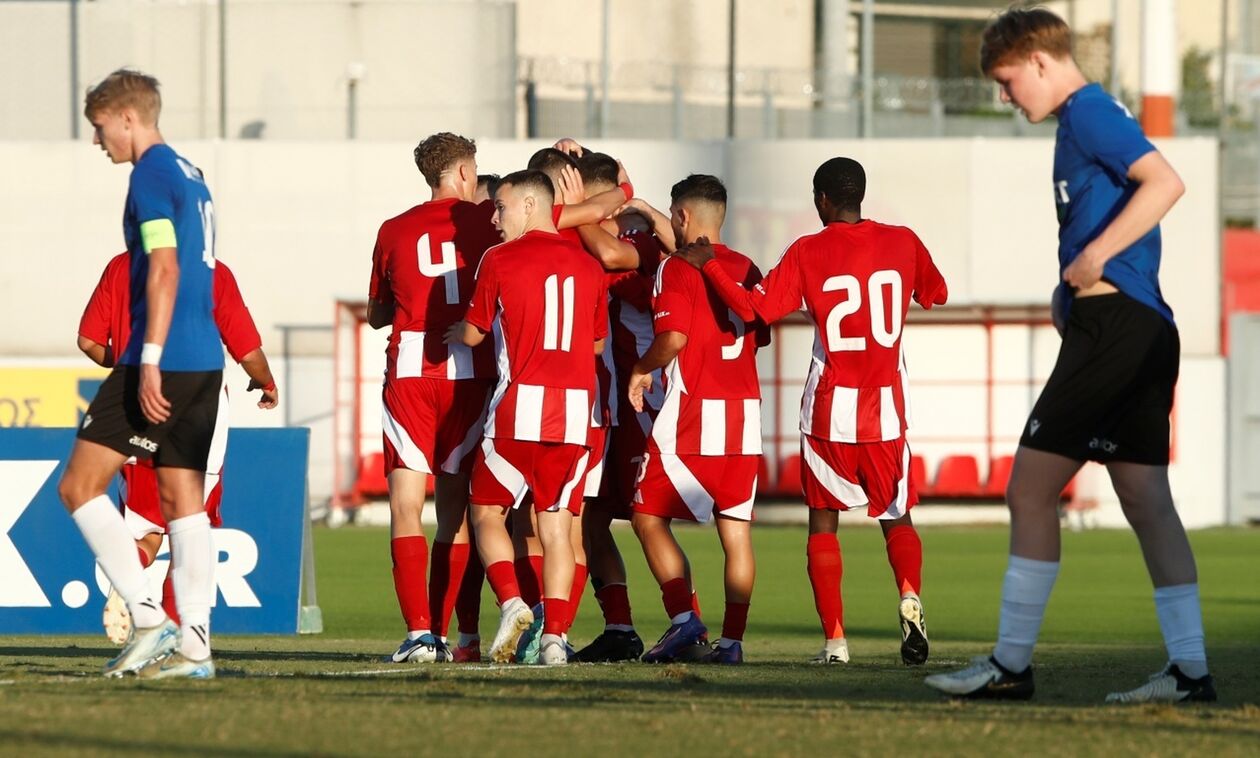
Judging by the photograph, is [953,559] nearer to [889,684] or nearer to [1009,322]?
[1009,322]

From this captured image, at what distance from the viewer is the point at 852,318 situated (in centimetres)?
863

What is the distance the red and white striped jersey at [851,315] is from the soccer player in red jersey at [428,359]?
3.65 ft

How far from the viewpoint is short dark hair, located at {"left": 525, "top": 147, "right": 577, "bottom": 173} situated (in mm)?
8875

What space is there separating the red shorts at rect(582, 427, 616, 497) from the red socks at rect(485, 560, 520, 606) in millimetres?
451

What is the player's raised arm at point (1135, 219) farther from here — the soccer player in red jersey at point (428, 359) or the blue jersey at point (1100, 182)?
the soccer player in red jersey at point (428, 359)

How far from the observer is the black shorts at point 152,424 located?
6.92m

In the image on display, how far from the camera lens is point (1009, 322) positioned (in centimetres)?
2708

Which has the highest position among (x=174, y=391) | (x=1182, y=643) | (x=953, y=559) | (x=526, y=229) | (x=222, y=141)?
(x=222, y=141)

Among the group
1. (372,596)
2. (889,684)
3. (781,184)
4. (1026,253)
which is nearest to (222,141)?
(781,184)

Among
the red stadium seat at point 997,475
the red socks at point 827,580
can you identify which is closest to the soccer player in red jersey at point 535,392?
the red socks at point 827,580

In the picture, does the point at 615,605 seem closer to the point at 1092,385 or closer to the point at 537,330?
the point at 537,330

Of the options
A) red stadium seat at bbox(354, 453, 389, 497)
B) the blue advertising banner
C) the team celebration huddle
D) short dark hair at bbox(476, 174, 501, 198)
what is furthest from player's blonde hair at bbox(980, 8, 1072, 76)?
red stadium seat at bbox(354, 453, 389, 497)

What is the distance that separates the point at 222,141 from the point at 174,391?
20.5 meters

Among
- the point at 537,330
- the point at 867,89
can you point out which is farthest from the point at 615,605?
the point at 867,89
